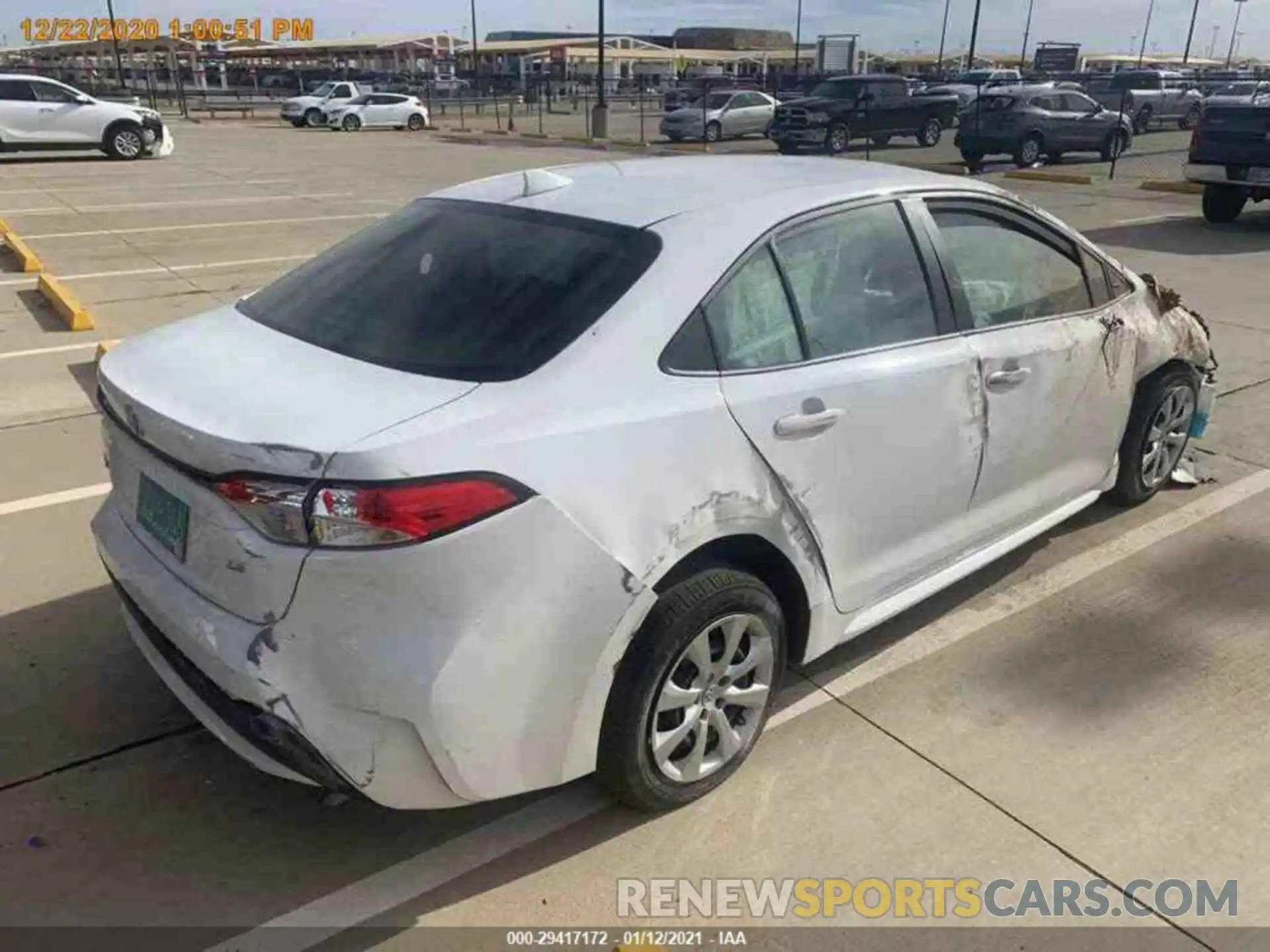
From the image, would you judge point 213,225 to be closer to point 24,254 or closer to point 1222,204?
point 24,254

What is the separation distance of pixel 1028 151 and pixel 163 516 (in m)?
21.2

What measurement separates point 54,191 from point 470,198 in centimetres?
1529

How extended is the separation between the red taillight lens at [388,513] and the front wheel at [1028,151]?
20.9 meters

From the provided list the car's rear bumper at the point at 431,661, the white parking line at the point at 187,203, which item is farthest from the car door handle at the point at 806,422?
the white parking line at the point at 187,203

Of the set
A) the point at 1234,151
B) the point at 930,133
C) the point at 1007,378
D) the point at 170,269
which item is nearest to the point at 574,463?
the point at 1007,378

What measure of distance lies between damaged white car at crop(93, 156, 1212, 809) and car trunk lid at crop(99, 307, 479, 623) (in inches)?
0.4

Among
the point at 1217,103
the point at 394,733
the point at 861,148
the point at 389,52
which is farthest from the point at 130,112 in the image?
the point at 389,52

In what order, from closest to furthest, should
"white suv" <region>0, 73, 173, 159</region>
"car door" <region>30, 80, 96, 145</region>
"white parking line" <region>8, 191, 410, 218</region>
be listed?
"white parking line" <region>8, 191, 410, 218</region>
"white suv" <region>0, 73, 173, 159</region>
"car door" <region>30, 80, 96, 145</region>

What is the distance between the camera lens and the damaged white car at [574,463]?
2.17 m

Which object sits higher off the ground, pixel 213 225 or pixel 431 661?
pixel 431 661

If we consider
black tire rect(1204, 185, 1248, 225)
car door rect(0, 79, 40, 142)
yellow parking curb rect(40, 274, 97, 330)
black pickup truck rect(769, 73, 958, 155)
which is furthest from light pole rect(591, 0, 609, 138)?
yellow parking curb rect(40, 274, 97, 330)

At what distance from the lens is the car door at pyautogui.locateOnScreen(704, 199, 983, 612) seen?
8.98 ft

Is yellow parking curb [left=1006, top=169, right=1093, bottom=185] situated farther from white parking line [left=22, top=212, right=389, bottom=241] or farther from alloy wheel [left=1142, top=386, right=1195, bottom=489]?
alloy wheel [left=1142, top=386, right=1195, bottom=489]

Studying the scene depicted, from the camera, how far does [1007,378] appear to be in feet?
11.2
